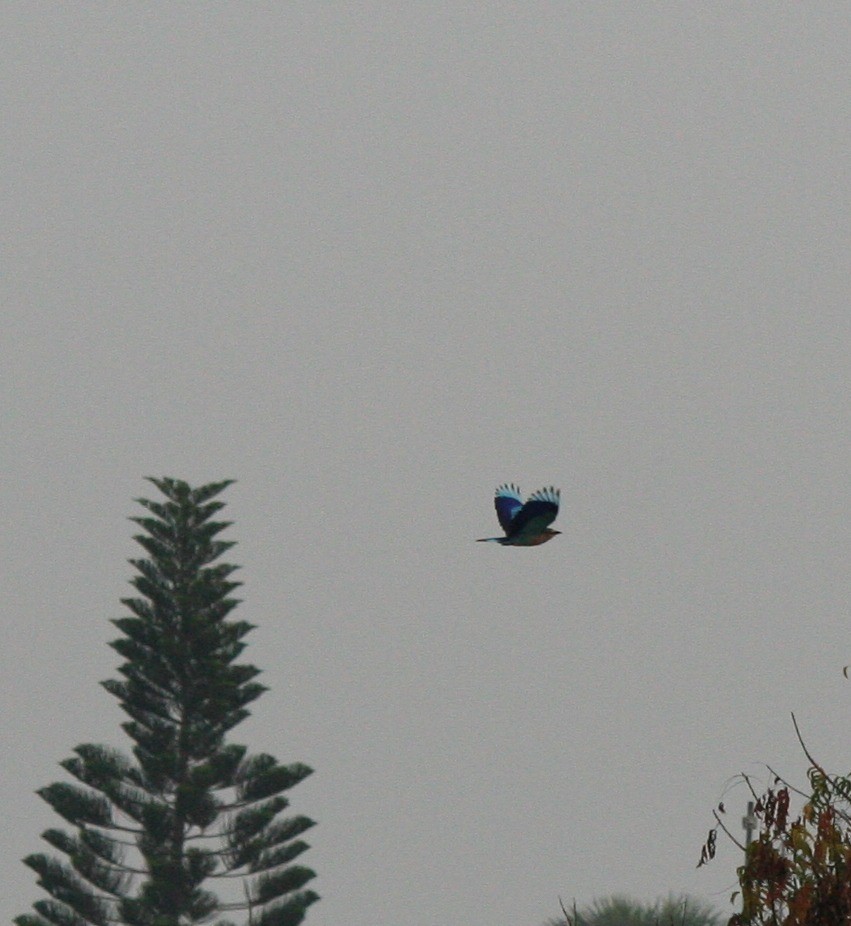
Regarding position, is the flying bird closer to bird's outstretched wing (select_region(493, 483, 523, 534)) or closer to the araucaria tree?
bird's outstretched wing (select_region(493, 483, 523, 534))

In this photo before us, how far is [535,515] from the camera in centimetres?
1502

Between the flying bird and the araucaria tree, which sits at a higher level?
the araucaria tree

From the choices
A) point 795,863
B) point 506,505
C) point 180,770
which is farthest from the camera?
point 180,770

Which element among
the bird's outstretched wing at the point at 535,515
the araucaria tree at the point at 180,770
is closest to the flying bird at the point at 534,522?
the bird's outstretched wing at the point at 535,515

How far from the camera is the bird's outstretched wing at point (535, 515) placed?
15000 millimetres

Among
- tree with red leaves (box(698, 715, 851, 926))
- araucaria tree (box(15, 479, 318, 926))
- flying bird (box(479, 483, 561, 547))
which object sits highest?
araucaria tree (box(15, 479, 318, 926))

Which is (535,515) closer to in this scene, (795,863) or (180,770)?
(795,863)

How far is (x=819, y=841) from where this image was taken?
1080cm

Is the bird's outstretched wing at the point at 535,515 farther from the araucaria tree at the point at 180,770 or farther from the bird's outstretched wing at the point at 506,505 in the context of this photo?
the araucaria tree at the point at 180,770

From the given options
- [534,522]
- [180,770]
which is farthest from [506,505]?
[180,770]

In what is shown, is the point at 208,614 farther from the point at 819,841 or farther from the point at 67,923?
the point at 819,841

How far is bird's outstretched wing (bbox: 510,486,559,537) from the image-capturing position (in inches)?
591

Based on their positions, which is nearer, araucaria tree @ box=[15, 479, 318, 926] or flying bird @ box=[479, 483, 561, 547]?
flying bird @ box=[479, 483, 561, 547]

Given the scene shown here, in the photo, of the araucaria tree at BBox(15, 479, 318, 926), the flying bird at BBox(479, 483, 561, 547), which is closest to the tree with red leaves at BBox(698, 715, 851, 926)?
the flying bird at BBox(479, 483, 561, 547)
